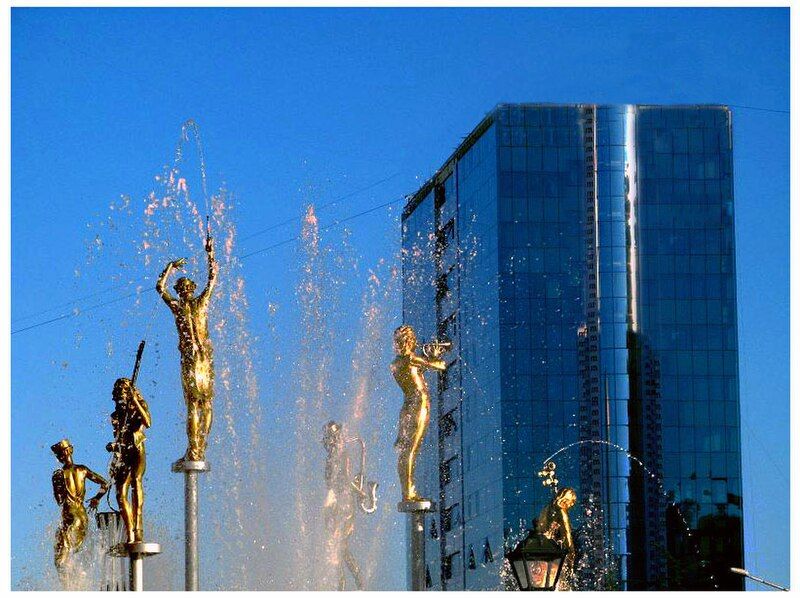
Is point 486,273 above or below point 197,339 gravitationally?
above

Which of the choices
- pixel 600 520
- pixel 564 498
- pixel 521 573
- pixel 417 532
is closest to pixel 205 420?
pixel 417 532

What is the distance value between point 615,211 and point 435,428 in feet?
51.8

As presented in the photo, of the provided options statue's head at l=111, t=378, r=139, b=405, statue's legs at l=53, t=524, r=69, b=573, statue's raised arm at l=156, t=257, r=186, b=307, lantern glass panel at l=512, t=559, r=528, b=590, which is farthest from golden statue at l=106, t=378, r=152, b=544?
lantern glass panel at l=512, t=559, r=528, b=590

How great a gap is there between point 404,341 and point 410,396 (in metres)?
0.80

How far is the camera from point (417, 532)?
30.3 m

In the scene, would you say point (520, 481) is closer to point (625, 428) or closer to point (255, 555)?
point (625, 428)

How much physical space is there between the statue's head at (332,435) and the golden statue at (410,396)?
5.86 meters

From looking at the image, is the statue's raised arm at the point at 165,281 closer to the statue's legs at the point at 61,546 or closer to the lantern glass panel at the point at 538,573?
the statue's legs at the point at 61,546

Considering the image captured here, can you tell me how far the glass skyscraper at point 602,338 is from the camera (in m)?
111

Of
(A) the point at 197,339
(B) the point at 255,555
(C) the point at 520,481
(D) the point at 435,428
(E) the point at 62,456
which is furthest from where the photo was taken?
(D) the point at 435,428

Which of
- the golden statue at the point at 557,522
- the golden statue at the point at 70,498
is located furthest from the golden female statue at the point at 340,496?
the golden statue at the point at 70,498

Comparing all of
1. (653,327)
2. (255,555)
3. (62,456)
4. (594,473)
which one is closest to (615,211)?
(653,327)

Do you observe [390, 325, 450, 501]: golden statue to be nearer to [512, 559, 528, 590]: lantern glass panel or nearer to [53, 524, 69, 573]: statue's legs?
[53, 524, 69, 573]: statue's legs

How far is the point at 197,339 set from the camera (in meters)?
28.0
